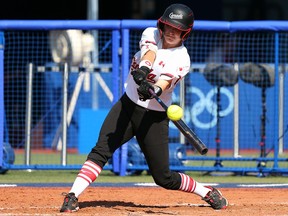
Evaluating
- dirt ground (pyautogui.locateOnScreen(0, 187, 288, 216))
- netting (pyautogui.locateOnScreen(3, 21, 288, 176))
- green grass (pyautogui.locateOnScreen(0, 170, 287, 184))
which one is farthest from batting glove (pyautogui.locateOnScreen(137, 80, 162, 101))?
netting (pyautogui.locateOnScreen(3, 21, 288, 176))

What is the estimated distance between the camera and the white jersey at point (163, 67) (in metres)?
7.81

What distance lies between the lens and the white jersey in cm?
781

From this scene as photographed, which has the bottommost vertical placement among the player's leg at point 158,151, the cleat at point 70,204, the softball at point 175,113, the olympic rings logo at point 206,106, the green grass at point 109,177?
the green grass at point 109,177

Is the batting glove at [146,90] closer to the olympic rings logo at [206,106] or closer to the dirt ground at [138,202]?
the dirt ground at [138,202]

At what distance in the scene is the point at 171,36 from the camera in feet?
25.9

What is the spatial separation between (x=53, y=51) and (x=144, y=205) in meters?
7.46

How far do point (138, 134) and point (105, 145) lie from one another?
12.8 inches

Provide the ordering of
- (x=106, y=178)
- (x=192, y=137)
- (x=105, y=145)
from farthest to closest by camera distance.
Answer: (x=106, y=178), (x=105, y=145), (x=192, y=137)

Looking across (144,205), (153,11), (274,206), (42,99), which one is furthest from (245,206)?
(153,11)

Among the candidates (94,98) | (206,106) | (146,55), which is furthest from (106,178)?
(146,55)

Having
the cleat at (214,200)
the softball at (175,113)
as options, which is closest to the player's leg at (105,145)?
the softball at (175,113)

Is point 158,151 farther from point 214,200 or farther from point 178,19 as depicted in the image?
point 178,19

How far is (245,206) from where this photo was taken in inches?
344

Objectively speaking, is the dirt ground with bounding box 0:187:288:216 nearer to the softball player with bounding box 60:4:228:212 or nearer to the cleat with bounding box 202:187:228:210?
the cleat with bounding box 202:187:228:210
